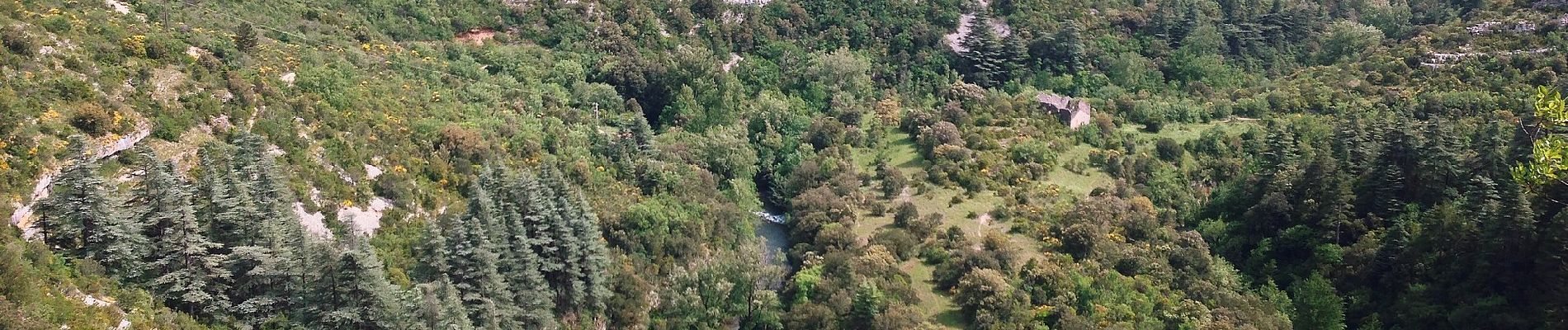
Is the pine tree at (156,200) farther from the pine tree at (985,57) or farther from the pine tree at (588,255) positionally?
the pine tree at (985,57)

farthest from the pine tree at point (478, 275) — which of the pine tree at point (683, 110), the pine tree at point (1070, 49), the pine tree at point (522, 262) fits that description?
the pine tree at point (1070, 49)

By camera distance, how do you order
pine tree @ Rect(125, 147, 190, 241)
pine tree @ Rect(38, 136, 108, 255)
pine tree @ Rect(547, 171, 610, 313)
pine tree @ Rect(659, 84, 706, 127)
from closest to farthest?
pine tree @ Rect(38, 136, 108, 255), pine tree @ Rect(125, 147, 190, 241), pine tree @ Rect(547, 171, 610, 313), pine tree @ Rect(659, 84, 706, 127)

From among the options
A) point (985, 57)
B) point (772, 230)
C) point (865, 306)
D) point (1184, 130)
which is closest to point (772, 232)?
point (772, 230)

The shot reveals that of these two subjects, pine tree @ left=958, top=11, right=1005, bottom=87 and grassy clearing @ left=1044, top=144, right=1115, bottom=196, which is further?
pine tree @ left=958, top=11, right=1005, bottom=87

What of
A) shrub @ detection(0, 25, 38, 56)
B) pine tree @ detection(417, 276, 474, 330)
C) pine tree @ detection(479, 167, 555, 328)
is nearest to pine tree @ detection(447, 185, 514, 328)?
pine tree @ detection(479, 167, 555, 328)

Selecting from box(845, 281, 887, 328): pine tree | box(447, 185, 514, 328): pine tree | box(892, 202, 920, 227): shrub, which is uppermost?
box(447, 185, 514, 328): pine tree

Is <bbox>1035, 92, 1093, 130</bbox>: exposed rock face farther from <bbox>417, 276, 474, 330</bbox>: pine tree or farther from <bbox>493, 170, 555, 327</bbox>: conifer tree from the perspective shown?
<bbox>417, 276, 474, 330</bbox>: pine tree
